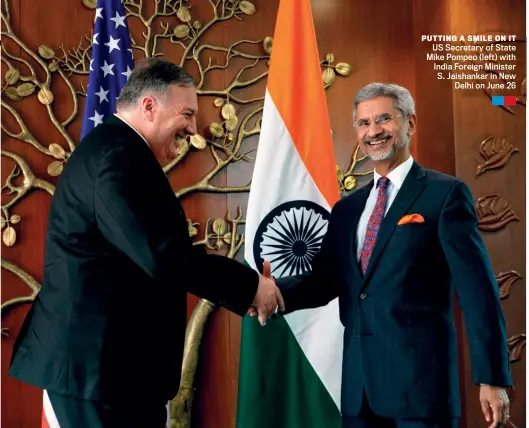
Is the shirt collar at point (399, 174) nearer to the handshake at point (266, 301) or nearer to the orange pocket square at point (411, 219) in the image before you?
the orange pocket square at point (411, 219)

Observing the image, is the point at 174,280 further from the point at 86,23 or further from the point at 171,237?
the point at 86,23

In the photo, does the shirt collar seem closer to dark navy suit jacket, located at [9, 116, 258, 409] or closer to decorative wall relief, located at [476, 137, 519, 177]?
dark navy suit jacket, located at [9, 116, 258, 409]

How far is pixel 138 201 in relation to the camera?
168 centimetres

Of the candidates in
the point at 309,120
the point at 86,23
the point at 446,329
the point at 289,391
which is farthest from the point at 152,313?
the point at 86,23

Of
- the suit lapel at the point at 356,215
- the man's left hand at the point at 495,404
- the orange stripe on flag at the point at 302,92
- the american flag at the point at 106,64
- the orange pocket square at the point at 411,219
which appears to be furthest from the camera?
A: the american flag at the point at 106,64

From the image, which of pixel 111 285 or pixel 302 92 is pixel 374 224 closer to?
pixel 111 285

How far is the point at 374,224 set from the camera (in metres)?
2.01

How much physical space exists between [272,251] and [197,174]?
80cm

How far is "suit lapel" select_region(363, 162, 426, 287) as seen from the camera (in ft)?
6.31

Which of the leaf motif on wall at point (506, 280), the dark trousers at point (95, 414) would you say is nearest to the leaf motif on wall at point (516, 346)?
the leaf motif on wall at point (506, 280)

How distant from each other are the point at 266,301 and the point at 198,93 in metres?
1.40

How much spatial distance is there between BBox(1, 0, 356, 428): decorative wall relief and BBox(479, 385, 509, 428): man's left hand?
1.57 m

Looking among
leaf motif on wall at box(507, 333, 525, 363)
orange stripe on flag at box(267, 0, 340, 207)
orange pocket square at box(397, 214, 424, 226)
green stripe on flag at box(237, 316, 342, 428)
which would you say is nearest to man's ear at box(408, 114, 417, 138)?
orange pocket square at box(397, 214, 424, 226)

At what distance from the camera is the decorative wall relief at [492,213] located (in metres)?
3.11
